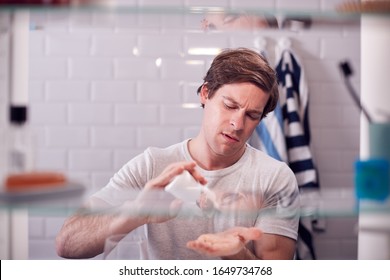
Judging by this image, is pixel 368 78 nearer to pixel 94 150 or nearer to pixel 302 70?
pixel 302 70

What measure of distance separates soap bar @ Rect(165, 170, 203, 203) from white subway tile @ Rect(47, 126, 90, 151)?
0.18m

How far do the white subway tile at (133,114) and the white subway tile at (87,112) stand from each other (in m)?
0.02

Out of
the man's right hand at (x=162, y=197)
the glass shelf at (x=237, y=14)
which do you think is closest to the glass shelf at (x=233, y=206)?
the man's right hand at (x=162, y=197)

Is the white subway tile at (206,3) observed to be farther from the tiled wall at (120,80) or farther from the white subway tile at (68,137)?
the white subway tile at (68,137)

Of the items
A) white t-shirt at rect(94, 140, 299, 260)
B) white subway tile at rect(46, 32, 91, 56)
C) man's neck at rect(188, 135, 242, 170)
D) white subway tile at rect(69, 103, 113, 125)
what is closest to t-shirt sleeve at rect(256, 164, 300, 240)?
Result: white t-shirt at rect(94, 140, 299, 260)

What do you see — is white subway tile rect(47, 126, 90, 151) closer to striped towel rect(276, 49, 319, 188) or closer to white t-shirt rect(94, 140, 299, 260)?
white t-shirt rect(94, 140, 299, 260)

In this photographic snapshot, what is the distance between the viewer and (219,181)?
0.88 metres

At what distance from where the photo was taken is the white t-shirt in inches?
34.8

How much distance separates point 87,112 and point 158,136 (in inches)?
5.6

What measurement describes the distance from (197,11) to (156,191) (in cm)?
34

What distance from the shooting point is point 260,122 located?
0.90m

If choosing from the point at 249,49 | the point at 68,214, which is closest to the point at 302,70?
the point at 249,49

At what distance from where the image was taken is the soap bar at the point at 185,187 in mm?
868
